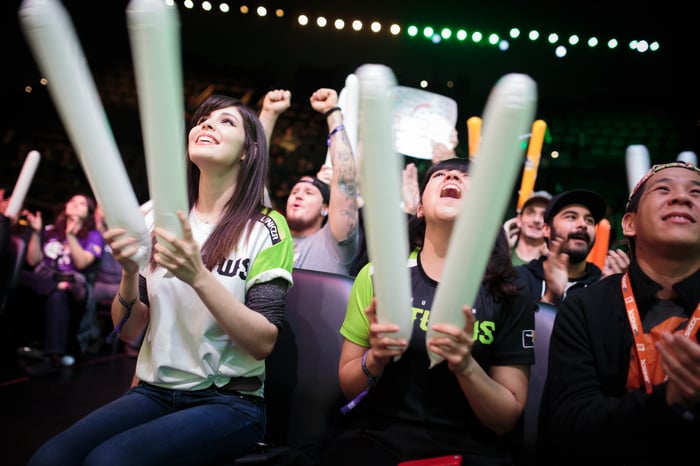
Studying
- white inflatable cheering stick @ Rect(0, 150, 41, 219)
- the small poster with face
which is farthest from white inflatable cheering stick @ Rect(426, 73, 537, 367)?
the small poster with face

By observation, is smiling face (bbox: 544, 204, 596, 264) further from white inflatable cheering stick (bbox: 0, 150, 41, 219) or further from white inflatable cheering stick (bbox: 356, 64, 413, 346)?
white inflatable cheering stick (bbox: 0, 150, 41, 219)

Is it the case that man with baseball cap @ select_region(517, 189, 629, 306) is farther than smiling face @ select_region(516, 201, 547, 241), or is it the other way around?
smiling face @ select_region(516, 201, 547, 241)

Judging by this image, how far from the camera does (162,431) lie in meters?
1.02

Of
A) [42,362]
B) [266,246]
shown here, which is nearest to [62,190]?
[42,362]

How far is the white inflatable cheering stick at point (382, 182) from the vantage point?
580 mm

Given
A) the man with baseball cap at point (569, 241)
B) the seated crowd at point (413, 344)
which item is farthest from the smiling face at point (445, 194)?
the man with baseball cap at point (569, 241)

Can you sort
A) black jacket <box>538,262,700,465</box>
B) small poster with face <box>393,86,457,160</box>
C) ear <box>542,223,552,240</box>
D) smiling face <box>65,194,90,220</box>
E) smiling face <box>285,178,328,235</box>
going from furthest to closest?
smiling face <box>65,194,90,220</box>, small poster with face <box>393,86,457,160</box>, smiling face <box>285,178,328,235</box>, ear <box>542,223,552,240</box>, black jacket <box>538,262,700,465</box>

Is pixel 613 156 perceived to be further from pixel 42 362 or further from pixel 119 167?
pixel 119 167

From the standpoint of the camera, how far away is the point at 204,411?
3.59 feet

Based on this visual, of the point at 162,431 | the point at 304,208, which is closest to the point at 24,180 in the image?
the point at 304,208

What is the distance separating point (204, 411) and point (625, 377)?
0.86 m

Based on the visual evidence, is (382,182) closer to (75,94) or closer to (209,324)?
(75,94)

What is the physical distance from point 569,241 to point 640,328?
3.71ft

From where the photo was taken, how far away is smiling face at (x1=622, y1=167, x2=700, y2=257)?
3.28 feet
